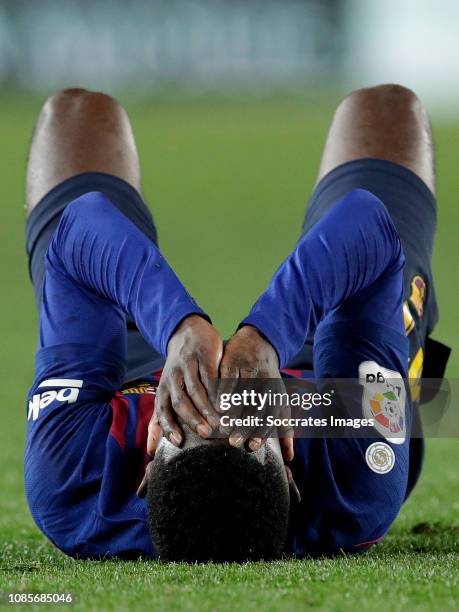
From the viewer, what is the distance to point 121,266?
1.70 metres

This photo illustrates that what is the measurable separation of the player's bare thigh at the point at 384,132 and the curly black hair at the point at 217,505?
1069 millimetres

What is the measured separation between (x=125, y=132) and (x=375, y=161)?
0.56 m

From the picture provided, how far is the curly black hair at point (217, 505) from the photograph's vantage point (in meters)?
1.46

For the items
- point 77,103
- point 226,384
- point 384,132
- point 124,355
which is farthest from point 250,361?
point 77,103

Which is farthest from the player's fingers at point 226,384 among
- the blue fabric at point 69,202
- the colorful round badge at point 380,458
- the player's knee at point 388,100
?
the player's knee at point 388,100

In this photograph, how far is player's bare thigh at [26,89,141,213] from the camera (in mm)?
2412

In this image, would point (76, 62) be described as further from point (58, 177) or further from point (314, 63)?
point (58, 177)

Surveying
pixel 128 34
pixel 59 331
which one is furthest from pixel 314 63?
pixel 59 331

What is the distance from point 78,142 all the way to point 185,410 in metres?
1.14

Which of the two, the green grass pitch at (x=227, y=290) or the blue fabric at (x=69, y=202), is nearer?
the green grass pitch at (x=227, y=290)

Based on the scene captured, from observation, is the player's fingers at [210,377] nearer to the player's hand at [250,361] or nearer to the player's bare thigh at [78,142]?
the player's hand at [250,361]

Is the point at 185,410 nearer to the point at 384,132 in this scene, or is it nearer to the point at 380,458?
the point at 380,458

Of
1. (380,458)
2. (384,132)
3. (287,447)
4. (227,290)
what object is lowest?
(227,290)

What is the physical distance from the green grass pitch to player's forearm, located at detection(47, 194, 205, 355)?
13.5 inches
